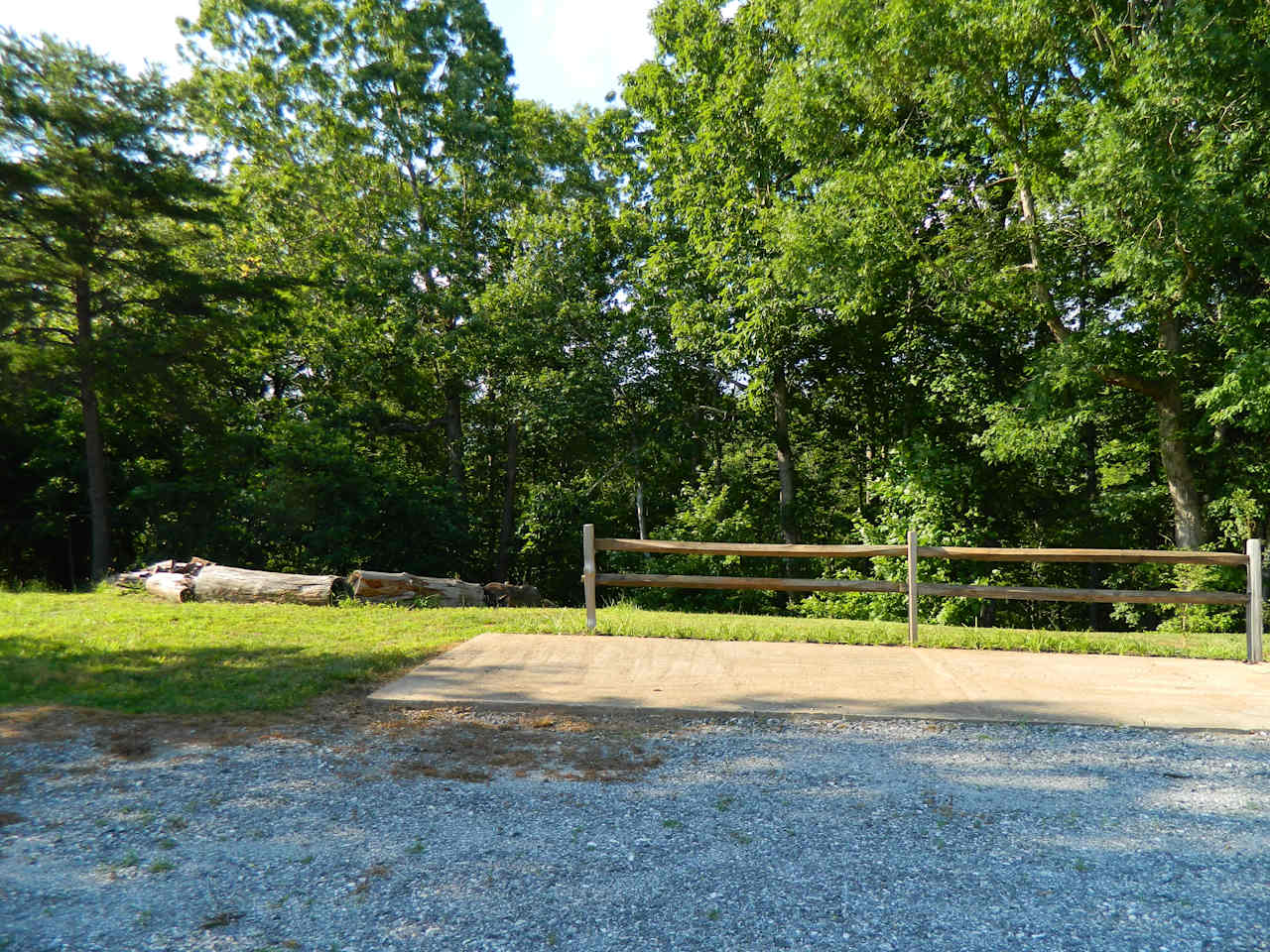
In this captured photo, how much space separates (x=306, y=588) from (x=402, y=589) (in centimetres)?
125

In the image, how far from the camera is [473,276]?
2033cm

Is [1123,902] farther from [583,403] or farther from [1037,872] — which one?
[583,403]

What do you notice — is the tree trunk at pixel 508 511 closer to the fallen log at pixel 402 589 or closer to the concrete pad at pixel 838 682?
the fallen log at pixel 402 589

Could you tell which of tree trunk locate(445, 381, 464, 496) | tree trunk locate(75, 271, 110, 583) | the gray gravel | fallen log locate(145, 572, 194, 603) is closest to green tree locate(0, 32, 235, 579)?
tree trunk locate(75, 271, 110, 583)

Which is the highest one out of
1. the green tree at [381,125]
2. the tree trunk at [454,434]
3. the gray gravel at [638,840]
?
the green tree at [381,125]

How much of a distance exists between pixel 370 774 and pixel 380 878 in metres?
1.18

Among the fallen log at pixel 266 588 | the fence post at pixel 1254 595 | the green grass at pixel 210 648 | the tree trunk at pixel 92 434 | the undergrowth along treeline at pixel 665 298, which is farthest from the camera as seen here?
the tree trunk at pixel 92 434

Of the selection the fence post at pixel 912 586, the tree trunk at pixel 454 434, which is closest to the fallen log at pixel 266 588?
the fence post at pixel 912 586

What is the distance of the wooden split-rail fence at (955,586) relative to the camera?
6.80m

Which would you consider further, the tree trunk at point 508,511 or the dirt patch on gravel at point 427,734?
the tree trunk at point 508,511

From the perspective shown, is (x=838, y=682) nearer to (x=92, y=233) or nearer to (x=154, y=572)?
(x=154, y=572)

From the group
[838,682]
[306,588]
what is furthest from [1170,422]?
[306,588]

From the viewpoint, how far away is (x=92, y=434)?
1481 centimetres

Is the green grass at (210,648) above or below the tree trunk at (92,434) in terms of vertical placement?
below
